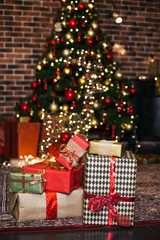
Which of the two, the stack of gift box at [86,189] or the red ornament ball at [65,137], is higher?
the red ornament ball at [65,137]

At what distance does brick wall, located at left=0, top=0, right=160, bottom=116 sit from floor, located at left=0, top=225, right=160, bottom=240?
2.94 meters

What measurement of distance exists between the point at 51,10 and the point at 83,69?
1.25 m

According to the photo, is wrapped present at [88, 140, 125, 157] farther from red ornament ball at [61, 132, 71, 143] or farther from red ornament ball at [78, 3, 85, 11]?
red ornament ball at [78, 3, 85, 11]

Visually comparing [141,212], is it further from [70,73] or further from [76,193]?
[70,73]

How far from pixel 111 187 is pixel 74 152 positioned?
0.38m

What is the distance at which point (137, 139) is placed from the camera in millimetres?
4504

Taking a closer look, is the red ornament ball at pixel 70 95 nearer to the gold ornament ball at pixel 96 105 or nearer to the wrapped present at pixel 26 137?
the gold ornament ball at pixel 96 105

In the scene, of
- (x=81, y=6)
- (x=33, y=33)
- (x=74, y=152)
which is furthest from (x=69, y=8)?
(x=74, y=152)

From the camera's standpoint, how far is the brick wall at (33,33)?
4453mm

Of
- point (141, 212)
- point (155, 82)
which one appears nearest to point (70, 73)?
point (155, 82)

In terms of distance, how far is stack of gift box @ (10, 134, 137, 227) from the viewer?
196cm

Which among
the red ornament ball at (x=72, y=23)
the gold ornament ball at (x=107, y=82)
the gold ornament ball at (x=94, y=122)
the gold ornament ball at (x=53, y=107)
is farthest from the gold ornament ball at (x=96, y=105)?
the red ornament ball at (x=72, y=23)

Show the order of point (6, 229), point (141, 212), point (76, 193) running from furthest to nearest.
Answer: point (141, 212) < point (76, 193) < point (6, 229)

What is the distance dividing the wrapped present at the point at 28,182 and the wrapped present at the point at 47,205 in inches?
1.6
